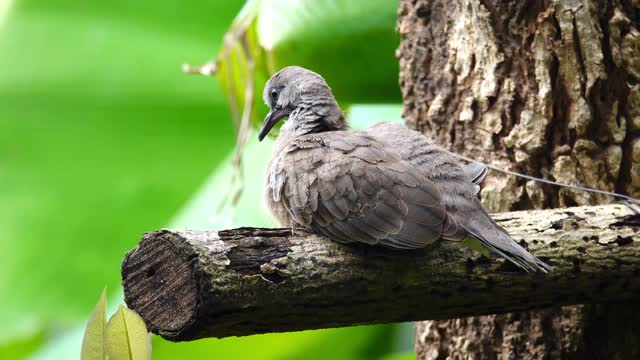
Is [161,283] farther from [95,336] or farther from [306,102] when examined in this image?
[306,102]

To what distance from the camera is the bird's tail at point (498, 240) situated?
1.73 meters

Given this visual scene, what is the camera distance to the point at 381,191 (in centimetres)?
183

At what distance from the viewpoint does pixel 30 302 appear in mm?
3779

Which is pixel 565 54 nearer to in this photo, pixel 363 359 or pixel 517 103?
pixel 517 103

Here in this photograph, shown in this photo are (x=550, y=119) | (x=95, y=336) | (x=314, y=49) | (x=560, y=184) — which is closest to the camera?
(x=95, y=336)

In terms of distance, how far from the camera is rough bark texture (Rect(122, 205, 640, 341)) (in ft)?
5.22

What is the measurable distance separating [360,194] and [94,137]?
239 cm

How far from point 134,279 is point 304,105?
0.82m

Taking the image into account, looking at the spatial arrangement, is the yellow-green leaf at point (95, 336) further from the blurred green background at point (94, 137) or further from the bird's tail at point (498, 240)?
the blurred green background at point (94, 137)

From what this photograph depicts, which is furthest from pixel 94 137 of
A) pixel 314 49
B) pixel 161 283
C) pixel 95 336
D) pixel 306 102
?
pixel 95 336

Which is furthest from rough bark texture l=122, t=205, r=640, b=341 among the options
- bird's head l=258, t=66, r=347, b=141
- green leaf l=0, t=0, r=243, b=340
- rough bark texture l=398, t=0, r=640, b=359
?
green leaf l=0, t=0, r=243, b=340

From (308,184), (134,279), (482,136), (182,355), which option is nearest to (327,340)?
(182,355)

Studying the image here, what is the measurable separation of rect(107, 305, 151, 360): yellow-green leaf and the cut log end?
0.16 m

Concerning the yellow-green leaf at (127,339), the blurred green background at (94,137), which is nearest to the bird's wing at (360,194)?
the yellow-green leaf at (127,339)
